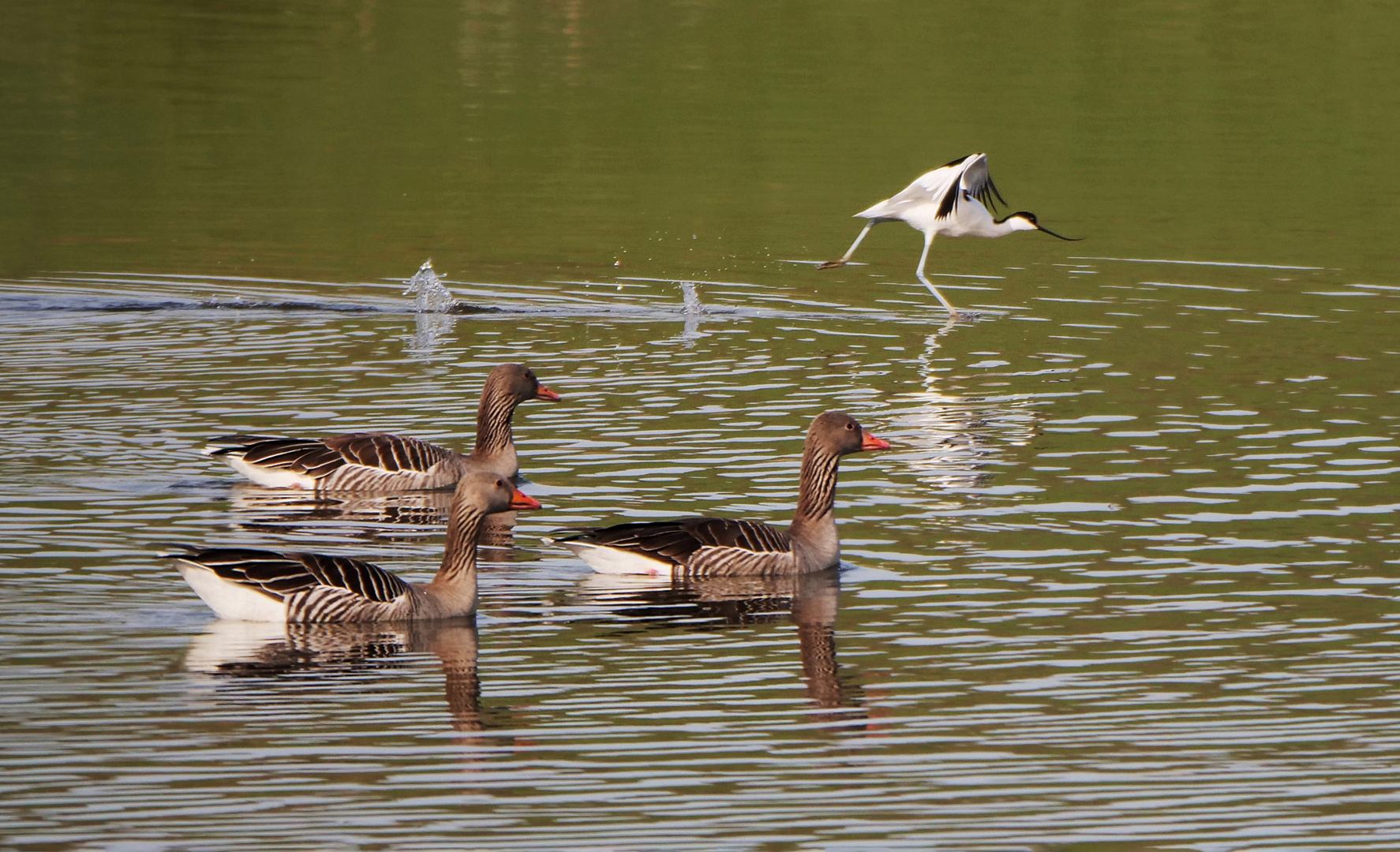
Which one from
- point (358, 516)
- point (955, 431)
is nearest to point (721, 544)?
point (358, 516)

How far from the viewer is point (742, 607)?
46.3 ft

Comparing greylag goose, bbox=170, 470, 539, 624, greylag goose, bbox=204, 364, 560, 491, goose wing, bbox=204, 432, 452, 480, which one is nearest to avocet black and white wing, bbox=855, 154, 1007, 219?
greylag goose, bbox=204, 364, 560, 491

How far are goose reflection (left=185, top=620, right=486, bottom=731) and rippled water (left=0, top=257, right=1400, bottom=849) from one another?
0.04 m

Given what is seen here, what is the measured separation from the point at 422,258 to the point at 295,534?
49.8 feet

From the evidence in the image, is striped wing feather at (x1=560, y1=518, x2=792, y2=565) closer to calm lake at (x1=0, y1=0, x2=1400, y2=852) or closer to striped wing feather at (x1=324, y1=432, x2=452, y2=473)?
calm lake at (x1=0, y1=0, x2=1400, y2=852)

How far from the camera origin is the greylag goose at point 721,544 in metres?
14.4

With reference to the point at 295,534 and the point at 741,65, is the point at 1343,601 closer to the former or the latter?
the point at 295,534

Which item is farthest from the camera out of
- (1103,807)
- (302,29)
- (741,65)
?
(302,29)

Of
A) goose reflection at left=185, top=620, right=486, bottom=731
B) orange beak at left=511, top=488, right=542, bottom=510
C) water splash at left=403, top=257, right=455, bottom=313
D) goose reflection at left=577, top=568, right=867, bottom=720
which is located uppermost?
water splash at left=403, top=257, right=455, bottom=313

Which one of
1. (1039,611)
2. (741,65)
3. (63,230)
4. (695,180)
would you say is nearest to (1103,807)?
(1039,611)

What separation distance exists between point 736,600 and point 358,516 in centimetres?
381

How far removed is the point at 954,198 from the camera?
2716 cm

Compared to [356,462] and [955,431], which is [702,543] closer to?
[356,462]

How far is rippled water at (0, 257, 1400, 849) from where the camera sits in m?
9.89
